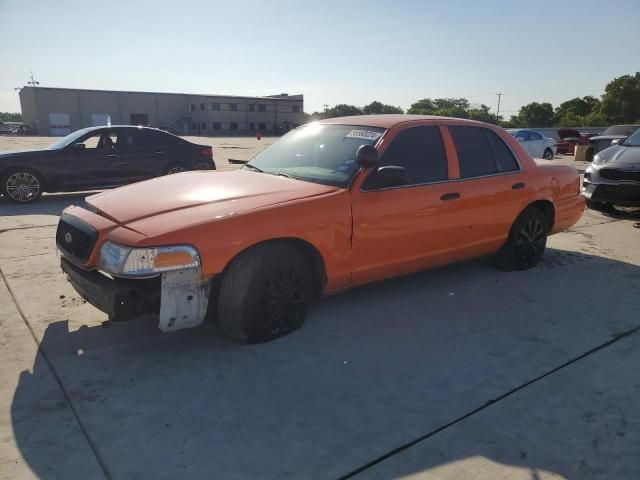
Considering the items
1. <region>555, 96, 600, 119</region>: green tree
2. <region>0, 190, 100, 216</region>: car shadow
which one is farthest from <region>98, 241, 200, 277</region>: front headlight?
<region>555, 96, 600, 119</region>: green tree

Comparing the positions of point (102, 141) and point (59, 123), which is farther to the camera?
point (59, 123)

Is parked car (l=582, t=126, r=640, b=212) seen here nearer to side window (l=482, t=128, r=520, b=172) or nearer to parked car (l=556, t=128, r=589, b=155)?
side window (l=482, t=128, r=520, b=172)

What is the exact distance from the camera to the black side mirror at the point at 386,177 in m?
3.81

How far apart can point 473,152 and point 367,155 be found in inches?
58.5

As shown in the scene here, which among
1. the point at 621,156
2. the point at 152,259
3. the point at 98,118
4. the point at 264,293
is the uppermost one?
the point at 98,118

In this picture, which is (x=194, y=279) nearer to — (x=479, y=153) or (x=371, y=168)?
(x=371, y=168)

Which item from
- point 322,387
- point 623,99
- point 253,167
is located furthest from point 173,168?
point 623,99

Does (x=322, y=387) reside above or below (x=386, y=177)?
below

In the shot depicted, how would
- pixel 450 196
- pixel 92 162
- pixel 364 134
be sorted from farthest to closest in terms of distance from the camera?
pixel 92 162 < pixel 450 196 < pixel 364 134

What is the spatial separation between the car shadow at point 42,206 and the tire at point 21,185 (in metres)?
0.13

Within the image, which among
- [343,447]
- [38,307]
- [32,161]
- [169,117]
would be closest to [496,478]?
[343,447]

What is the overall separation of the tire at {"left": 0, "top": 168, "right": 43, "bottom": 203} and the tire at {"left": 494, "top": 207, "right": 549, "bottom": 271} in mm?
7889

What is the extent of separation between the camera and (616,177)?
25.8 ft

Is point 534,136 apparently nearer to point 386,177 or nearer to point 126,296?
point 386,177
